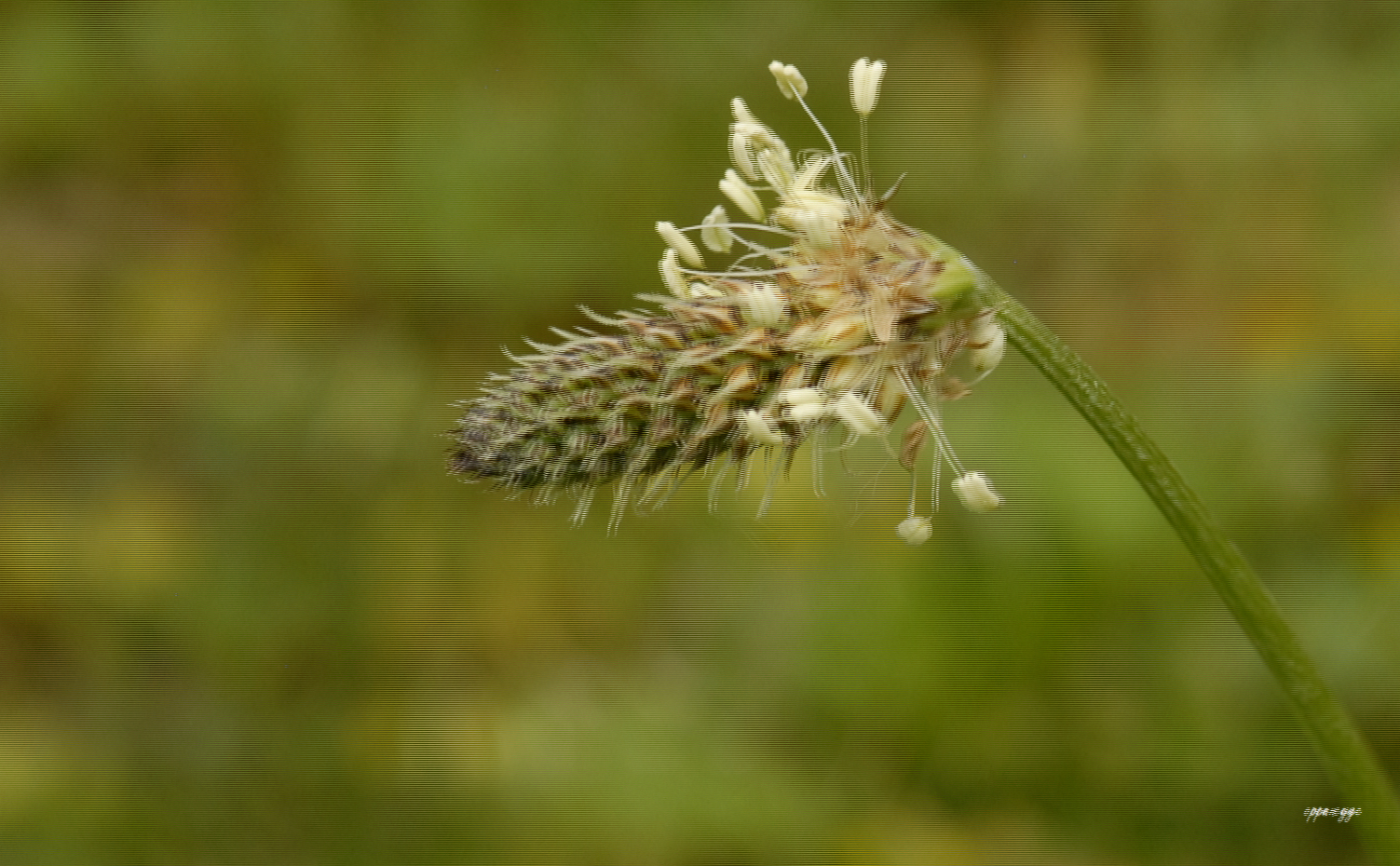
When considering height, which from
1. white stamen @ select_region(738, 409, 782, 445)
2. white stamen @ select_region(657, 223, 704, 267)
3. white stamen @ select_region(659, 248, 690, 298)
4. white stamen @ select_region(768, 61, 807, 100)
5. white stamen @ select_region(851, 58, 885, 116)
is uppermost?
white stamen @ select_region(768, 61, 807, 100)

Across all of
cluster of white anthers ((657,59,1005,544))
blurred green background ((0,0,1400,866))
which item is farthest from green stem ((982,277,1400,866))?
blurred green background ((0,0,1400,866))

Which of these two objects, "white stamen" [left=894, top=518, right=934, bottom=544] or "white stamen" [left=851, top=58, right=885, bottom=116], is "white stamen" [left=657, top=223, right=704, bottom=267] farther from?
"white stamen" [left=894, top=518, right=934, bottom=544]

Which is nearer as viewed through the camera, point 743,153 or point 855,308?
point 855,308

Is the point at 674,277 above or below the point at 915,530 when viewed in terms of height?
above

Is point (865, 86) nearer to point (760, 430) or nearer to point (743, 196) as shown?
point (743, 196)

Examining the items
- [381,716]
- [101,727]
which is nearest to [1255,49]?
[381,716]

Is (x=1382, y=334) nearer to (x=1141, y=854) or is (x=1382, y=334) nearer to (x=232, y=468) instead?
(x=1141, y=854)

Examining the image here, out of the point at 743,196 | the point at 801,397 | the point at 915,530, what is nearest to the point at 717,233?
the point at 743,196

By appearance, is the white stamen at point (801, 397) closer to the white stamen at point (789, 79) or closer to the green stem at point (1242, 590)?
the green stem at point (1242, 590)
